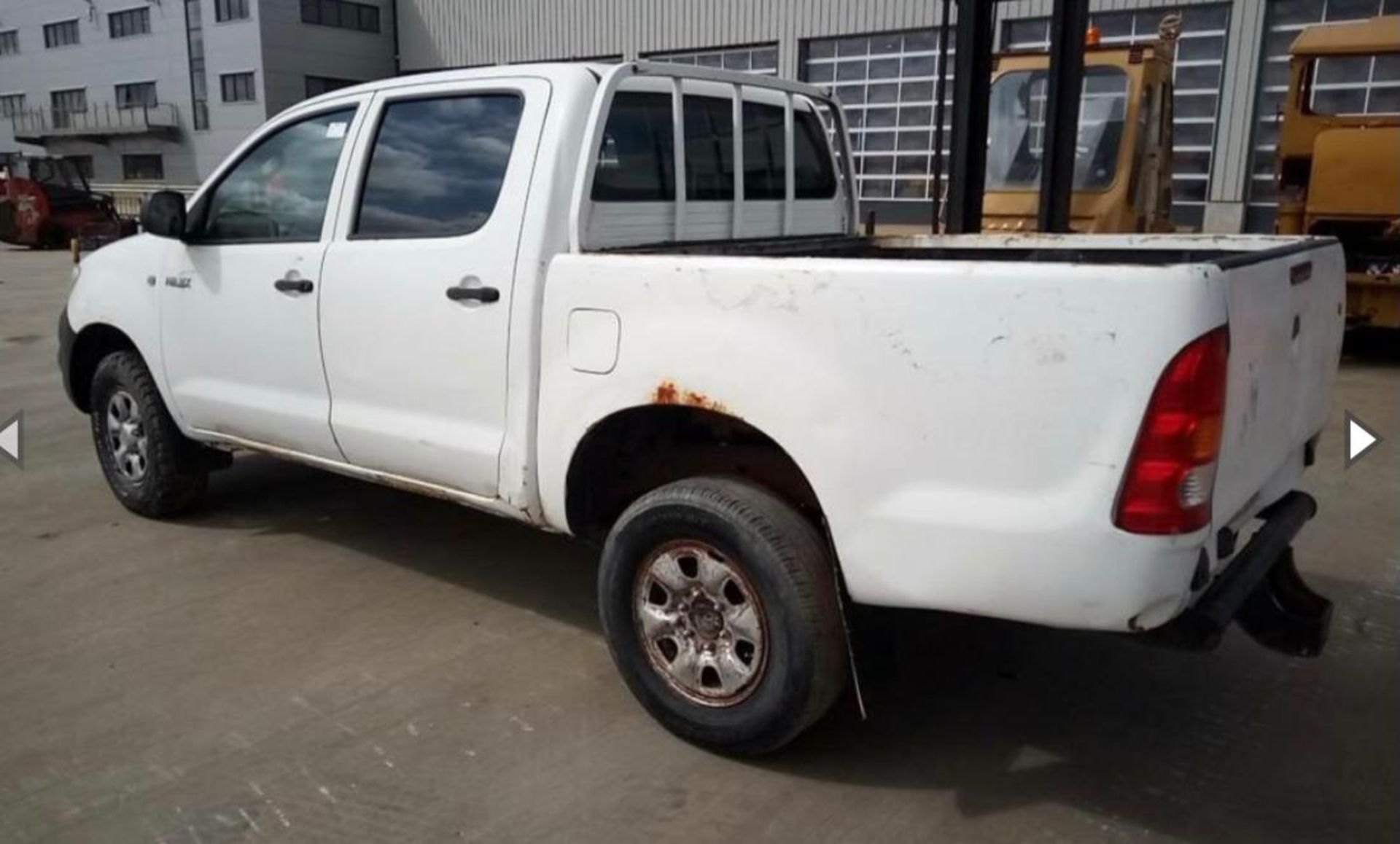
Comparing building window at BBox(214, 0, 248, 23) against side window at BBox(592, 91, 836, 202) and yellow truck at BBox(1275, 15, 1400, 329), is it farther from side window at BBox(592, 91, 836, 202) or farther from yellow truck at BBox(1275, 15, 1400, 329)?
side window at BBox(592, 91, 836, 202)

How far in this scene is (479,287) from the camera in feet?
11.8

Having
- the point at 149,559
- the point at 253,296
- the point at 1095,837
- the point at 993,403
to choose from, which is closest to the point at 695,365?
the point at 993,403

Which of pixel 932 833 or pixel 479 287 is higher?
pixel 479 287

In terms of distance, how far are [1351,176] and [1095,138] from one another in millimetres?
2381

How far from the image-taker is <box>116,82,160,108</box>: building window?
46000 mm

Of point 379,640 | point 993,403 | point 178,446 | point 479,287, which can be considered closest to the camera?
point 993,403

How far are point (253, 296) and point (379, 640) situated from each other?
151cm

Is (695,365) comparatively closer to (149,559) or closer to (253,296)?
(253,296)

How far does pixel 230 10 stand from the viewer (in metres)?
41.5

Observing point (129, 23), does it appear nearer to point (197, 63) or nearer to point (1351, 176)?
point (197, 63)

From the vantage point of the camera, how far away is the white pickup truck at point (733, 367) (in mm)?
2502

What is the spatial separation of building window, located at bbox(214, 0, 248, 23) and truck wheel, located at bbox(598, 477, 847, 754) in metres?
43.8

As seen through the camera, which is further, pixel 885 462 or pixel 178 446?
pixel 178 446

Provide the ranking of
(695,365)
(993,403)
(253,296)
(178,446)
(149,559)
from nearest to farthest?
(993,403)
(695,365)
(253,296)
(149,559)
(178,446)
